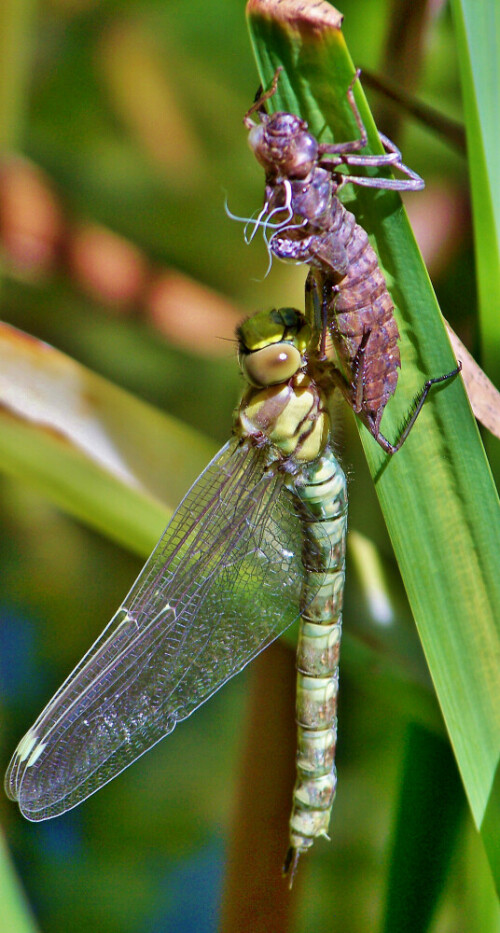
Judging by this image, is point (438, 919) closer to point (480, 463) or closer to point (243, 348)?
point (480, 463)

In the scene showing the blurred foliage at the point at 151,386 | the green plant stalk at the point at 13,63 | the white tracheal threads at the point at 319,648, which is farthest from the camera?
the blurred foliage at the point at 151,386

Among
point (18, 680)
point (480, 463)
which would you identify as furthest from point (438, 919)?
point (18, 680)

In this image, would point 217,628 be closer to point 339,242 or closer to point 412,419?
point 412,419

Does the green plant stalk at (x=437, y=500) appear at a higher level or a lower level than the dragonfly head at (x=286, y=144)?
lower

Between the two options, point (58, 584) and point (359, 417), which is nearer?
point (359, 417)

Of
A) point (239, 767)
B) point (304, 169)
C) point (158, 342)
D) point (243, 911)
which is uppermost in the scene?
point (304, 169)

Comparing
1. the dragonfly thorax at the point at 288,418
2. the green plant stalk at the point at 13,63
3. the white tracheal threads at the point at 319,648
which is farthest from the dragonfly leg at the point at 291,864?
the green plant stalk at the point at 13,63

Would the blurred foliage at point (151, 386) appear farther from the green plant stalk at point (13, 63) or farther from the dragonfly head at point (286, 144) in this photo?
the dragonfly head at point (286, 144)

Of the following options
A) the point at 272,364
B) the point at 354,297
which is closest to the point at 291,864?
the point at 272,364

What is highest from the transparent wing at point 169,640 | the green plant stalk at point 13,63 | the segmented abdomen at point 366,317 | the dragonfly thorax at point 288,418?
the green plant stalk at point 13,63
